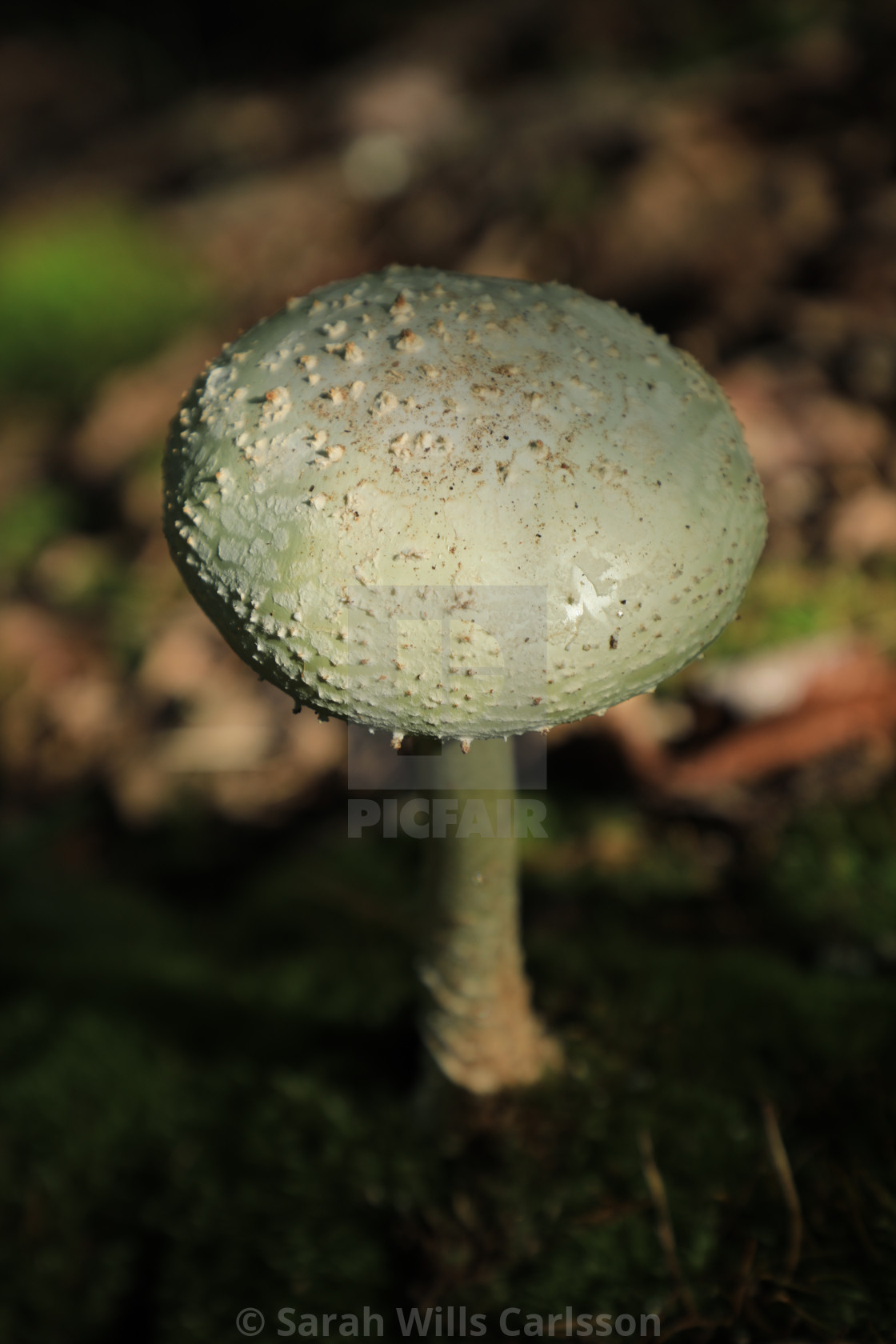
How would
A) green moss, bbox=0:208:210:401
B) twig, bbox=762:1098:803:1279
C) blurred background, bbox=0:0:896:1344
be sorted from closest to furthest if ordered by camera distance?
1. twig, bbox=762:1098:803:1279
2. blurred background, bbox=0:0:896:1344
3. green moss, bbox=0:208:210:401

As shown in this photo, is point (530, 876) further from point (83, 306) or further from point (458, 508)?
point (83, 306)

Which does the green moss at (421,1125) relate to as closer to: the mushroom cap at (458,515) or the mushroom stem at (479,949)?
the mushroom stem at (479,949)

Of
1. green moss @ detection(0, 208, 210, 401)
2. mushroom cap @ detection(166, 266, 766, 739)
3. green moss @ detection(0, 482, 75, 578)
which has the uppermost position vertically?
green moss @ detection(0, 208, 210, 401)

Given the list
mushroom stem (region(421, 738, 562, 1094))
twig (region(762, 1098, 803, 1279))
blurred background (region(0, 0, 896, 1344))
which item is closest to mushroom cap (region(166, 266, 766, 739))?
mushroom stem (region(421, 738, 562, 1094))

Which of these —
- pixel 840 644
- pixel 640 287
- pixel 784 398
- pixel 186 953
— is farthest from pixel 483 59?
pixel 186 953

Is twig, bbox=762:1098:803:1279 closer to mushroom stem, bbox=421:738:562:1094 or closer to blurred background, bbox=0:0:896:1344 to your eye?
blurred background, bbox=0:0:896:1344

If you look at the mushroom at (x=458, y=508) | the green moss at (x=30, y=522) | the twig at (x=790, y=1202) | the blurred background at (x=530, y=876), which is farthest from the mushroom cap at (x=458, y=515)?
the green moss at (x=30, y=522)
